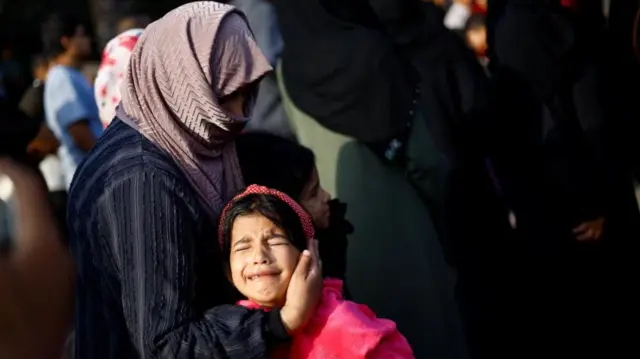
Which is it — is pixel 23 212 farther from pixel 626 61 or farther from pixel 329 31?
pixel 626 61

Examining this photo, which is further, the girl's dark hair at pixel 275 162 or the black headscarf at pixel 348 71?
the black headscarf at pixel 348 71

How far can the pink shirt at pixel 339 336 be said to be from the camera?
2391mm

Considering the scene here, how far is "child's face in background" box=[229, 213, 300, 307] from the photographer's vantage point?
7.90ft

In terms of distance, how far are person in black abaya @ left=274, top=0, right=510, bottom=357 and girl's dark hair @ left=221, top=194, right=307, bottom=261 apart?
3.90 feet

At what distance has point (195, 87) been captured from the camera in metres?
2.53

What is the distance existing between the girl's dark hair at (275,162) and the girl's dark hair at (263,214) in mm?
404

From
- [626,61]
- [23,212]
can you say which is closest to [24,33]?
[626,61]

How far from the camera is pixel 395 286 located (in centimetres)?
364

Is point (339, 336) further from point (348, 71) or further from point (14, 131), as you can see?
point (14, 131)

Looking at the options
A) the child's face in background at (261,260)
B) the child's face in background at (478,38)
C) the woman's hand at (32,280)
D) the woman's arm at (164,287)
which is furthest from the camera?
the child's face in background at (478,38)

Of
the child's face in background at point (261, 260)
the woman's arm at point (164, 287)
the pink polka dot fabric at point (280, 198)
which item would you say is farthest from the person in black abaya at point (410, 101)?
the woman's arm at point (164, 287)

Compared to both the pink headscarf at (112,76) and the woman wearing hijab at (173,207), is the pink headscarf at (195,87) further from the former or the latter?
the pink headscarf at (112,76)

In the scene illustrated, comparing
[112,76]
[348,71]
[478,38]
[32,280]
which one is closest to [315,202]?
[348,71]

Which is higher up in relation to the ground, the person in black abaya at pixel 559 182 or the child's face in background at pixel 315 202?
the child's face in background at pixel 315 202
